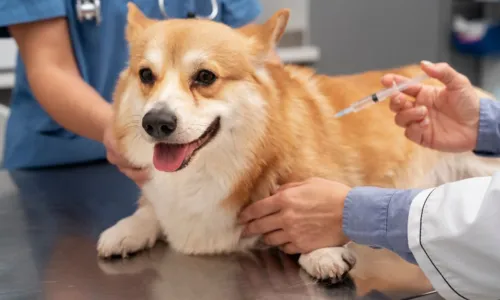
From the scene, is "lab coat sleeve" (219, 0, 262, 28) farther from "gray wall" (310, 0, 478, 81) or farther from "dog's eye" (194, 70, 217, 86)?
"gray wall" (310, 0, 478, 81)

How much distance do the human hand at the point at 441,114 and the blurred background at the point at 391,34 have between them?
1.22 metres

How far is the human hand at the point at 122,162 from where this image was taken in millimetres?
1071

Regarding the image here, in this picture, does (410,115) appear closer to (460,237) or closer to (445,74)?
(445,74)

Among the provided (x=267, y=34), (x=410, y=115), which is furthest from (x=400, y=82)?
(x=267, y=34)

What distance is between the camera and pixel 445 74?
3.74 feet

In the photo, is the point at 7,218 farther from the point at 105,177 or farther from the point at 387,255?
the point at 387,255

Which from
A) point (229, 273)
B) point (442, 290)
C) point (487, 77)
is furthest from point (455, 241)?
point (487, 77)

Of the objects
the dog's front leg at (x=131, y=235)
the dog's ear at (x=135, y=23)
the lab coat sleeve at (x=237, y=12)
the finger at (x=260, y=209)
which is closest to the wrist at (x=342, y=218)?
the finger at (x=260, y=209)

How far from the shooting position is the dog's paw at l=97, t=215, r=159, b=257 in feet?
3.21

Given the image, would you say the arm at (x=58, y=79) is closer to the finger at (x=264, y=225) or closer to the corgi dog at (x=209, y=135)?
the corgi dog at (x=209, y=135)

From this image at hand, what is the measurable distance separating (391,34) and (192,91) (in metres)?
1.91

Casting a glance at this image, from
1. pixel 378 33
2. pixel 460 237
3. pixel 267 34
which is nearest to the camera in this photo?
pixel 460 237

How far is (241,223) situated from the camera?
100 cm

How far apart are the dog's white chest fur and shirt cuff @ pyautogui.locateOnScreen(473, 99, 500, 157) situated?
0.55m
